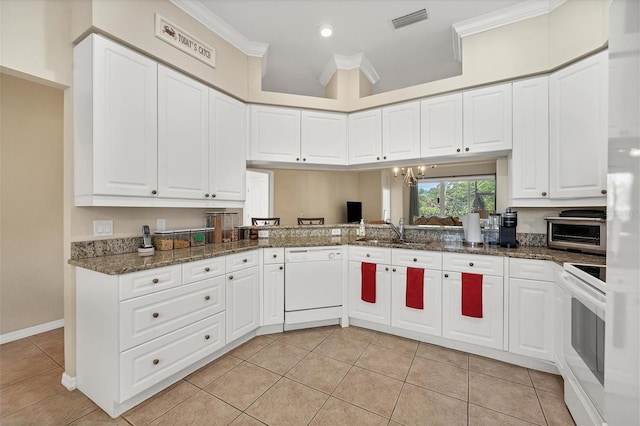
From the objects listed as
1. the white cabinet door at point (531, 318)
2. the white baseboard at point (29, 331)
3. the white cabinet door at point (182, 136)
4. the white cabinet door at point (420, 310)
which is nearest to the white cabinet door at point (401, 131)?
the white cabinet door at point (420, 310)

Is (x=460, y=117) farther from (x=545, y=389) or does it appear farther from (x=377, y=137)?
(x=545, y=389)

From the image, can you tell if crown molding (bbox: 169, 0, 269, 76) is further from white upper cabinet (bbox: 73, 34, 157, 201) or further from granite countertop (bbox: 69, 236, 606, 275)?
granite countertop (bbox: 69, 236, 606, 275)

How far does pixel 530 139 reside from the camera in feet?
7.93

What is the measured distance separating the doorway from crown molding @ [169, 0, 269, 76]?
66.1 inches

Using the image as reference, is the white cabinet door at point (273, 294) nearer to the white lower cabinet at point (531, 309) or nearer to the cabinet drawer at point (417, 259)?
the cabinet drawer at point (417, 259)

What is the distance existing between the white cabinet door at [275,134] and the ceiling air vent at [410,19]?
4.22 feet

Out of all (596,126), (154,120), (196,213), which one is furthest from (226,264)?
(596,126)

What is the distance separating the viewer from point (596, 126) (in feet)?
6.81

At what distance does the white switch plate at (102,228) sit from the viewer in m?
2.01

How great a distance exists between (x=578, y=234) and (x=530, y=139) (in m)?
0.88

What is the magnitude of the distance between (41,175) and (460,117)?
4203 millimetres

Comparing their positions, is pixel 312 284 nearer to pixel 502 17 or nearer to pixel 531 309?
pixel 531 309

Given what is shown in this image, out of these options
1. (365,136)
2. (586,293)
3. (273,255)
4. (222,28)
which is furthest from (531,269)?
(222,28)

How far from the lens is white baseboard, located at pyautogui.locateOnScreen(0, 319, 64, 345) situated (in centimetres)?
254
